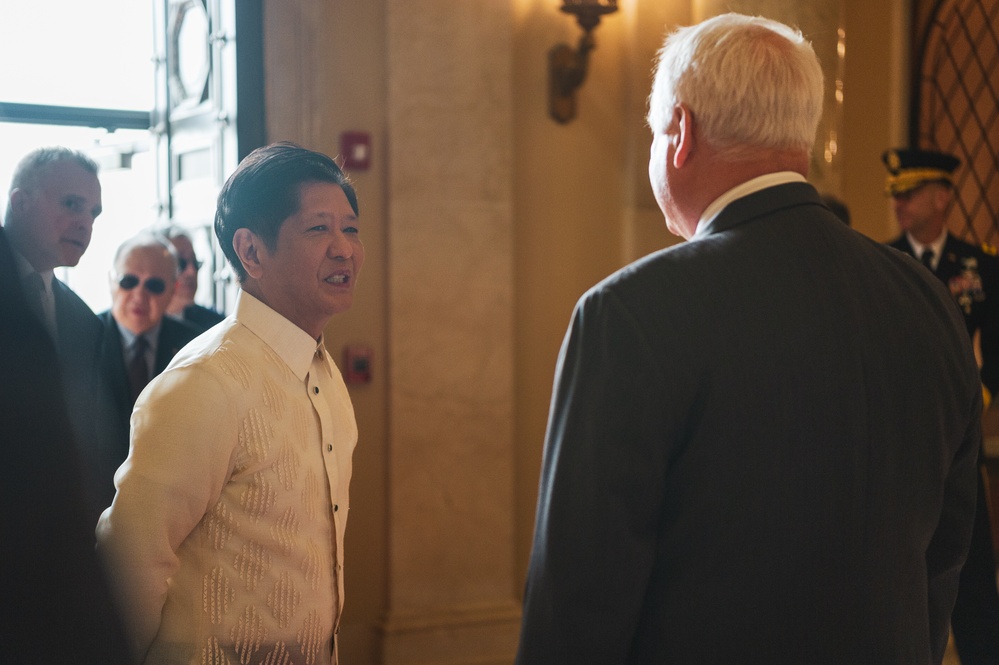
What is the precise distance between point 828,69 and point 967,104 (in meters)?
1.02

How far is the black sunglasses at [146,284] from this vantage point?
11.1ft

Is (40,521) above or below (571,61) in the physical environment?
below

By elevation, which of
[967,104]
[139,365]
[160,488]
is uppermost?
[967,104]

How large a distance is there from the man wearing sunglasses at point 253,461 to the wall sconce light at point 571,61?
89.3 inches

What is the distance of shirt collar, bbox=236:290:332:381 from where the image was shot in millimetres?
1617

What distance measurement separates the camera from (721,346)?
119cm

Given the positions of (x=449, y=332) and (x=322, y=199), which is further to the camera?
(x=449, y=332)

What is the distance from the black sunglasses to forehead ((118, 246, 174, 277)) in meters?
0.02

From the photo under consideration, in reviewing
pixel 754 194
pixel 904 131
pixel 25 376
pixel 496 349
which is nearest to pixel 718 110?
pixel 754 194

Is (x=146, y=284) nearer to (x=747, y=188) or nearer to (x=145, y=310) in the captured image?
(x=145, y=310)

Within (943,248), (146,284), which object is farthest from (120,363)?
(943,248)

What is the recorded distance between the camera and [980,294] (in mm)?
3670

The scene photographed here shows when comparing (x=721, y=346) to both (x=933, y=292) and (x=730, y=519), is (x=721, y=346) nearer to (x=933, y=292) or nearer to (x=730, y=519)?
(x=730, y=519)

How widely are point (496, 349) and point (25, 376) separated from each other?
317 cm
